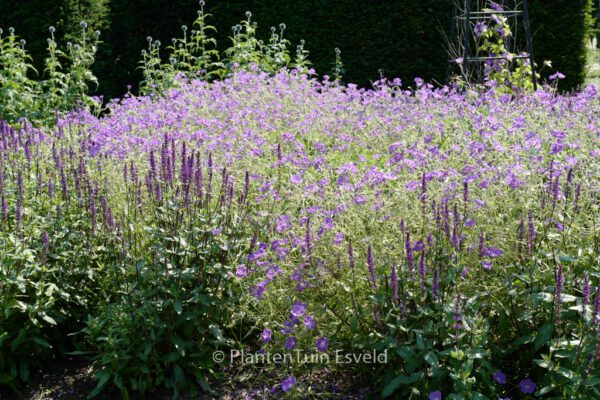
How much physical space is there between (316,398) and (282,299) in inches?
17.8

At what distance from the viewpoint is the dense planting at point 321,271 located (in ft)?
9.08

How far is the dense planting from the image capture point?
2768 millimetres

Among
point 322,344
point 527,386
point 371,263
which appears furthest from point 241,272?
point 527,386

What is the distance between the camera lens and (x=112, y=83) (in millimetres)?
9906

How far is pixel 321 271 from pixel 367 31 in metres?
7.45

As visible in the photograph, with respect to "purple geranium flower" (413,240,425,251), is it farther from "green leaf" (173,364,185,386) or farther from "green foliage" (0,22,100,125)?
"green foliage" (0,22,100,125)

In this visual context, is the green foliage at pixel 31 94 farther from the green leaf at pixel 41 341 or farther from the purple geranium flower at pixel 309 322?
the purple geranium flower at pixel 309 322

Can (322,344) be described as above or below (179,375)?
above

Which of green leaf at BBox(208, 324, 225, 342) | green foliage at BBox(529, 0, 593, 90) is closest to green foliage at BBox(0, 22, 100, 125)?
green leaf at BBox(208, 324, 225, 342)

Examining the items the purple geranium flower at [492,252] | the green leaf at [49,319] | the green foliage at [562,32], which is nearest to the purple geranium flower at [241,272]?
the green leaf at [49,319]

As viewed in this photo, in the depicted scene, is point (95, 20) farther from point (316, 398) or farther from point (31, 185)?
point (316, 398)

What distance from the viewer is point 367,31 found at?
32.9 ft

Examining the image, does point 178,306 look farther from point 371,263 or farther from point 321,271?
point 371,263

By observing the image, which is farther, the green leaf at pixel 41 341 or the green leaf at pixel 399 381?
the green leaf at pixel 41 341
